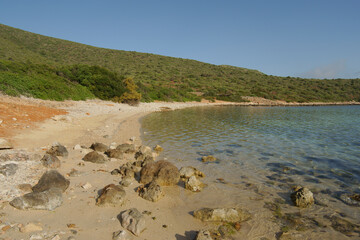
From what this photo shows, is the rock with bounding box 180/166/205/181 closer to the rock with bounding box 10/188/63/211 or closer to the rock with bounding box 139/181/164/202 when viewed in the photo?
A: the rock with bounding box 139/181/164/202

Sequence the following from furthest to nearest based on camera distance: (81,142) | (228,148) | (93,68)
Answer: (93,68), (228,148), (81,142)

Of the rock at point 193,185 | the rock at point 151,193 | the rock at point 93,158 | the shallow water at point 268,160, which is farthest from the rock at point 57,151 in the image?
the rock at point 193,185

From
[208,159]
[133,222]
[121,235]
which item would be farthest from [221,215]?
[208,159]

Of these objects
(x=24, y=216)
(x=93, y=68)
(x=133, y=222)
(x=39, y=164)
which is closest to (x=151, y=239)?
(x=133, y=222)

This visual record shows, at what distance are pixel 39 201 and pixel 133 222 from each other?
2057 millimetres

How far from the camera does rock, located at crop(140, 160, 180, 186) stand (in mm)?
6719

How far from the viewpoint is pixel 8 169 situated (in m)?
5.64

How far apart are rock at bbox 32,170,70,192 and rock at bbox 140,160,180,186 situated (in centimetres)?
216

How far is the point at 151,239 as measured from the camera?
13.5 feet

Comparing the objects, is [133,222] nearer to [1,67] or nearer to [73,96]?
[73,96]

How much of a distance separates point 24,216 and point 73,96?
22556mm

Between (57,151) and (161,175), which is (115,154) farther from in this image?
(161,175)

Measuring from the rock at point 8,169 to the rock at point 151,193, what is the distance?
11.0ft

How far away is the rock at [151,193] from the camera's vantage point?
18.4 feet
